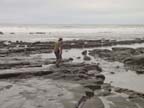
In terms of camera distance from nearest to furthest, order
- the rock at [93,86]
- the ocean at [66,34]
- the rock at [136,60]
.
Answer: the rock at [93,86] → the rock at [136,60] → the ocean at [66,34]

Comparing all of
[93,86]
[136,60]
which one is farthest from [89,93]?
[136,60]

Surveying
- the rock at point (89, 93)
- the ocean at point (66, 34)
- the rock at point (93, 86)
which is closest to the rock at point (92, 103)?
the rock at point (89, 93)

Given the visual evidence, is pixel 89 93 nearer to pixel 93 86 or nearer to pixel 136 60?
pixel 93 86

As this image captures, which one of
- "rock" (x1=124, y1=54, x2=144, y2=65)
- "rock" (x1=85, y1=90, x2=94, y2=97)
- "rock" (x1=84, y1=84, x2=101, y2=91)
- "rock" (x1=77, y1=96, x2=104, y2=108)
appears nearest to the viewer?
"rock" (x1=77, y1=96, x2=104, y2=108)

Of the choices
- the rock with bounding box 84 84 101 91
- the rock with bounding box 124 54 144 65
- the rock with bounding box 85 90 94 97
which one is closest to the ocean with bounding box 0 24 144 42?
the rock with bounding box 124 54 144 65

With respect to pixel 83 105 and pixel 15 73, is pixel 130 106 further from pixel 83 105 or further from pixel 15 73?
pixel 15 73

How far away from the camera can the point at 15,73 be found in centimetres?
2269

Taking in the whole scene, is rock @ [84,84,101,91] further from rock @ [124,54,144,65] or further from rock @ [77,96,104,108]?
rock @ [124,54,144,65]

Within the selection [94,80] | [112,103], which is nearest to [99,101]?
[112,103]

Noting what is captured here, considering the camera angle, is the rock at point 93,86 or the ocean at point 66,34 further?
the ocean at point 66,34

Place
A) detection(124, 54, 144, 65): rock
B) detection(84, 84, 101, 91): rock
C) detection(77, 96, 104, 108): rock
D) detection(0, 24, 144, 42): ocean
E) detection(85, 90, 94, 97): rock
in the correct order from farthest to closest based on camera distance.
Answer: detection(0, 24, 144, 42): ocean < detection(124, 54, 144, 65): rock < detection(84, 84, 101, 91): rock < detection(85, 90, 94, 97): rock < detection(77, 96, 104, 108): rock

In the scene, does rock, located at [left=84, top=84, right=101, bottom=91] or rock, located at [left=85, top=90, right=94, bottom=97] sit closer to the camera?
rock, located at [left=85, top=90, right=94, bottom=97]

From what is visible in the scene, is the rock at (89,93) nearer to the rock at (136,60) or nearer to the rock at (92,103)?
the rock at (92,103)

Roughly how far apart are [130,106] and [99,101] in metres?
1.47
